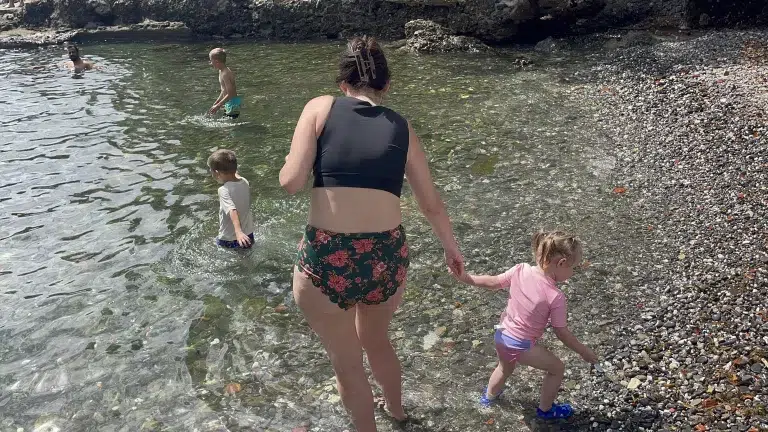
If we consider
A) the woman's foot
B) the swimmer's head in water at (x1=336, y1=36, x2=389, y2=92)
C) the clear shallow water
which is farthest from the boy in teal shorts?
the woman's foot

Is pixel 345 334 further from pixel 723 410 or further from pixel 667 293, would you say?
pixel 667 293

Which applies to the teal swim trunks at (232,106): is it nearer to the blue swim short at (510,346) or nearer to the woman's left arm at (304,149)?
the blue swim short at (510,346)

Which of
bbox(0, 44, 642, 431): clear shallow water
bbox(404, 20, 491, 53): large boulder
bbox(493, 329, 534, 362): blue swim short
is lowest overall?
bbox(0, 44, 642, 431): clear shallow water

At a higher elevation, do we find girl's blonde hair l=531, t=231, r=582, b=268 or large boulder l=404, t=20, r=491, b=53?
girl's blonde hair l=531, t=231, r=582, b=268

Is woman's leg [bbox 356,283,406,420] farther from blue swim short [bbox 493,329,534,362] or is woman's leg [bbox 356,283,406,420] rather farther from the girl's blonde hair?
the girl's blonde hair

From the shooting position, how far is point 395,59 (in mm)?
18609

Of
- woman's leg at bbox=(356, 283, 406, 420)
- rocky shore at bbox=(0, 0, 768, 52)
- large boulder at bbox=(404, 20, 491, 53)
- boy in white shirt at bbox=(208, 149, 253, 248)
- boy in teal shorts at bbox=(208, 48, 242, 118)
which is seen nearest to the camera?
woman's leg at bbox=(356, 283, 406, 420)

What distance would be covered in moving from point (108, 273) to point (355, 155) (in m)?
4.82

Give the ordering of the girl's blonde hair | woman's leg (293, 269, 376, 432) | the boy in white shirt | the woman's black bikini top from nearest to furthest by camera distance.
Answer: the woman's black bikini top < woman's leg (293, 269, 376, 432) < the girl's blonde hair < the boy in white shirt

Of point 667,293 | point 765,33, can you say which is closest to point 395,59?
point 765,33

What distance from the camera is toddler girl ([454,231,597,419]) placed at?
383 centimetres

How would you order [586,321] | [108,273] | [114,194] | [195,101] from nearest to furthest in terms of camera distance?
[586,321] → [108,273] → [114,194] → [195,101]

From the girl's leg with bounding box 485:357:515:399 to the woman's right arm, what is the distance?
2.68 ft

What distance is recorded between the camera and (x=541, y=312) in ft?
12.7
